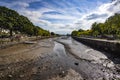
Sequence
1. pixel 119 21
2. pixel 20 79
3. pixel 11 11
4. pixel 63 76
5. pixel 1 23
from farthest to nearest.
Result: pixel 11 11
pixel 1 23
pixel 119 21
pixel 63 76
pixel 20 79

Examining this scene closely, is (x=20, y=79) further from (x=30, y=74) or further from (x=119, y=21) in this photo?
(x=119, y=21)

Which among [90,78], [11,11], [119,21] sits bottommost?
[90,78]

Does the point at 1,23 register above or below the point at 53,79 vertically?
above

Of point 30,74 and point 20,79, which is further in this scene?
point 30,74

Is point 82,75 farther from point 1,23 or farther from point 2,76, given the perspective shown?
Result: point 1,23

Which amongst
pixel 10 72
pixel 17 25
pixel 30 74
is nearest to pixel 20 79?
pixel 30 74

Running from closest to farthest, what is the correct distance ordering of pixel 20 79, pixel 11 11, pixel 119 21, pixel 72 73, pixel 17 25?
pixel 20 79 → pixel 72 73 → pixel 119 21 → pixel 17 25 → pixel 11 11

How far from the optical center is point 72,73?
17516 millimetres

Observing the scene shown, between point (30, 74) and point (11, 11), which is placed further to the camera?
point (11, 11)

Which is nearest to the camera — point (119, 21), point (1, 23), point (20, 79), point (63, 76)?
point (20, 79)

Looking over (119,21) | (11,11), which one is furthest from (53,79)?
(11,11)

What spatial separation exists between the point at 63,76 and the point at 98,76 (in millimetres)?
3862

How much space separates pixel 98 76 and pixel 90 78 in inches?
48.0

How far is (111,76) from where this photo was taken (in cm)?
1625
